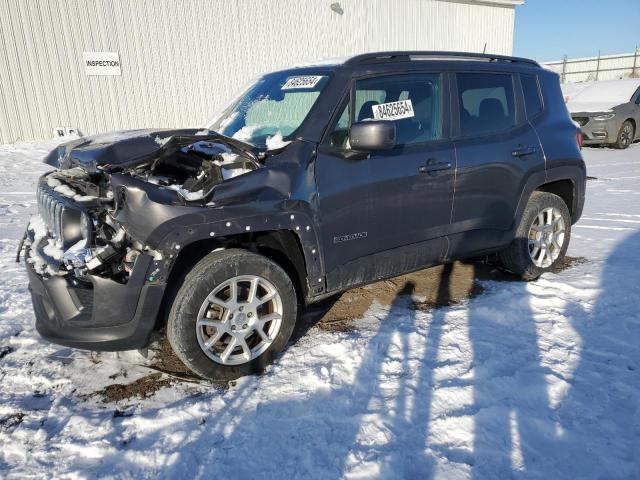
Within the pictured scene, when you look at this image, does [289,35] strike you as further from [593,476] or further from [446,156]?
[593,476]

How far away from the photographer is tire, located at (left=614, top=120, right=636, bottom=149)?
13.4 meters

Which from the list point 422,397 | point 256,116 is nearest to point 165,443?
point 422,397

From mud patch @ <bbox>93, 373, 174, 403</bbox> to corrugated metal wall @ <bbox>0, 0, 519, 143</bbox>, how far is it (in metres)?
10.7

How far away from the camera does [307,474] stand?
7.12 feet

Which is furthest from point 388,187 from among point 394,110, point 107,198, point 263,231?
point 107,198

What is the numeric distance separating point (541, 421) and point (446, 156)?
6.34 ft

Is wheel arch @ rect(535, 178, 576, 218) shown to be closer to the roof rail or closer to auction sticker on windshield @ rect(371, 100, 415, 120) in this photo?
the roof rail

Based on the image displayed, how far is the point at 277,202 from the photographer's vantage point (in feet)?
9.41

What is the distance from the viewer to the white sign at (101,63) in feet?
38.4

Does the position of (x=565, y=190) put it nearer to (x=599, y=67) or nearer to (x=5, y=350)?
(x=5, y=350)

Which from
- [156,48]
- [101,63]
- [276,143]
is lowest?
[276,143]

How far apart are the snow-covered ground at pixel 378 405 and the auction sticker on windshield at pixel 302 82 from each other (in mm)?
1813

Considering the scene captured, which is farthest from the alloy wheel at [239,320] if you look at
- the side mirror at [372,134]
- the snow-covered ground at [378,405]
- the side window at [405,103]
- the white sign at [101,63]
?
the white sign at [101,63]

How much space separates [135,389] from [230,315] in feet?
2.40
